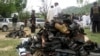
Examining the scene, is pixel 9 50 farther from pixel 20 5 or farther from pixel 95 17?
pixel 20 5

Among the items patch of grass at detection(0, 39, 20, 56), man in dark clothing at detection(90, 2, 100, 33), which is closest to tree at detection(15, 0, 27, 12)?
man in dark clothing at detection(90, 2, 100, 33)

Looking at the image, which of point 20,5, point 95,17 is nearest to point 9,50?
point 95,17

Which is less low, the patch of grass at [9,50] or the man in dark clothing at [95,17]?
the man in dark clothing at [95,17]

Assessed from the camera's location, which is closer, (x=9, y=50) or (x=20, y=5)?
(x=9, y=50)

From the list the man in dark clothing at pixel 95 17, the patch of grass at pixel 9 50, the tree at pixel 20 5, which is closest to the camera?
the patch of grass at pixel 9 50

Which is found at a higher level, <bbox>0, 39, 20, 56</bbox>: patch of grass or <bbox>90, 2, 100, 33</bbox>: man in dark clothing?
<bbox>90, 2, 100, 33</bbox>: man in dark clothing

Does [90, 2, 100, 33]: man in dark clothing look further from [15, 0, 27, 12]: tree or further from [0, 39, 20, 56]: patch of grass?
[15, 0, 27, 12]: tree

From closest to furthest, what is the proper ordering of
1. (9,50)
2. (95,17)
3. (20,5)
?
(9,50)
(95,17)
(20,5)

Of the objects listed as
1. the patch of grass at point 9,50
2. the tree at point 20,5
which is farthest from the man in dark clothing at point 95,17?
the tree at point 20,5

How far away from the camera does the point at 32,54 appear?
8609 mm

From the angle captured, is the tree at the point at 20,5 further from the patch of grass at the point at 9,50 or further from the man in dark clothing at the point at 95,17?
the patch of grass at the point at 9,50

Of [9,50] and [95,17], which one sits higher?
[95,17]

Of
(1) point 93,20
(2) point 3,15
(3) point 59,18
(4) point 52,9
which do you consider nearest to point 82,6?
(2) point 3,15

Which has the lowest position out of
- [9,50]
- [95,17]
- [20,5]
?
[9,50]
